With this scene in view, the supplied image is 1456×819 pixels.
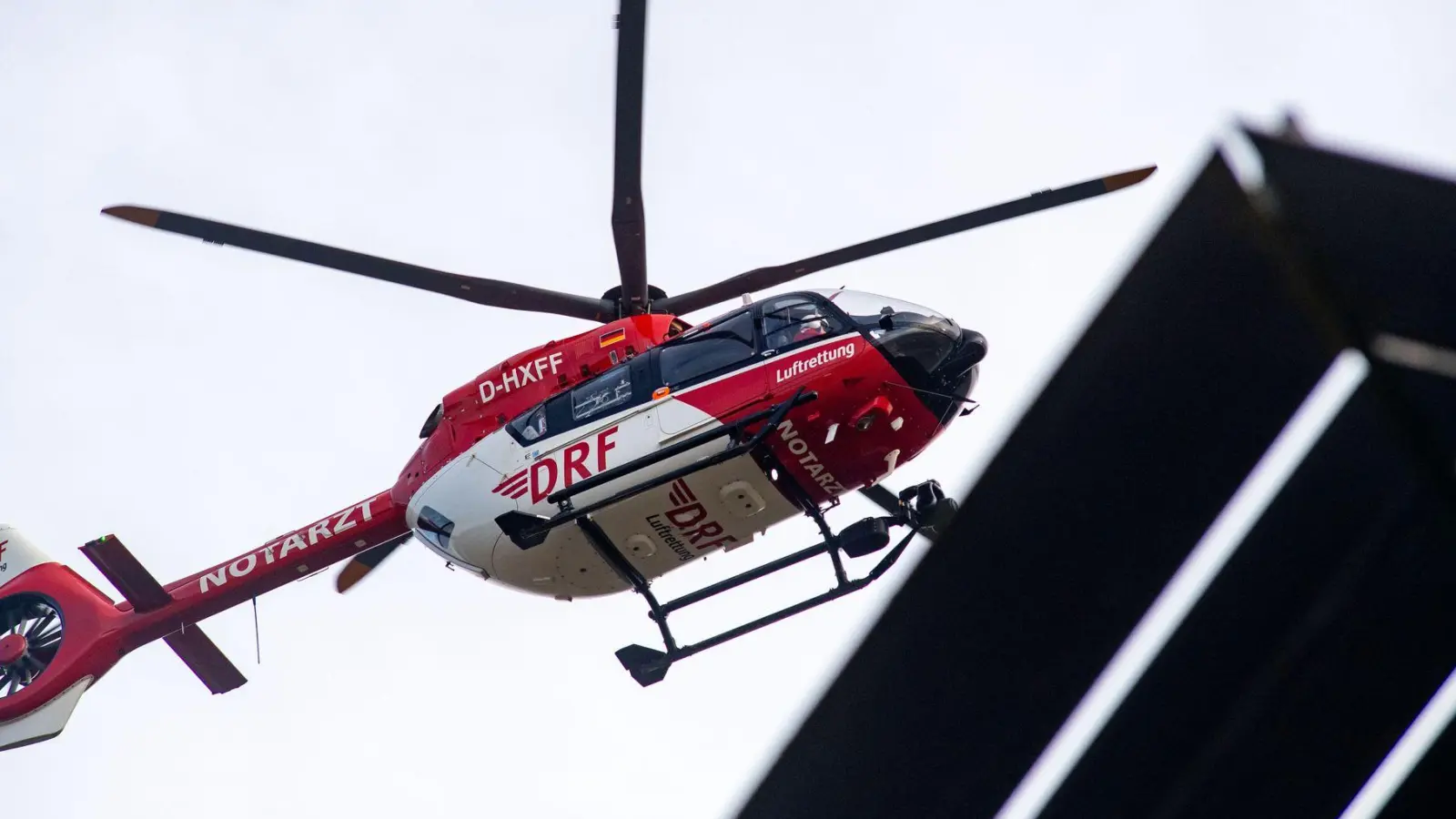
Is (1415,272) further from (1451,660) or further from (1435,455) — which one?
Result: (1451,660)

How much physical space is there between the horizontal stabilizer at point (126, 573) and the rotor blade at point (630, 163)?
5786mm

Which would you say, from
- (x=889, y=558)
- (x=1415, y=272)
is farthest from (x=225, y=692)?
(x=1415, y=272)

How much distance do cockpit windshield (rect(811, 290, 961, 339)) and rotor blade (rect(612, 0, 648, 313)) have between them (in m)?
1.92

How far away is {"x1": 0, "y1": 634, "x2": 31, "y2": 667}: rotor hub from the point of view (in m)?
16.2

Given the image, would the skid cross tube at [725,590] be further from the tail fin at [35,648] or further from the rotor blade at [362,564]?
the tail fin at [35,648]

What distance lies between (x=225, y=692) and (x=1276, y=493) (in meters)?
14.5

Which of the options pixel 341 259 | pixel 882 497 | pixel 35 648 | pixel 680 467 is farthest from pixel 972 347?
pixel 35 648

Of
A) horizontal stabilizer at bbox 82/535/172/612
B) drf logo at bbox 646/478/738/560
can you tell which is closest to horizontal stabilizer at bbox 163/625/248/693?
horizontal stabilizer at bbox 82/535/172/612

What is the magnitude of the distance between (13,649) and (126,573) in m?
2.18

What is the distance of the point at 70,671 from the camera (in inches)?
631

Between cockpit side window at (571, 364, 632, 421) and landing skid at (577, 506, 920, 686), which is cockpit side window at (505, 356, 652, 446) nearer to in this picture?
cockpit side window at (571, 364, 632, 421)

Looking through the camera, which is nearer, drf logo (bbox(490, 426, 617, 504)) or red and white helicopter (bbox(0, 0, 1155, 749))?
red and white helicopter (bbox(0, 0, 1155, 749))

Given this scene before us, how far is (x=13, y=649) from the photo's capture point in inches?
643

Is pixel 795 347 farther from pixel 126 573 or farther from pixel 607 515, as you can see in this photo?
pixel 126 573
